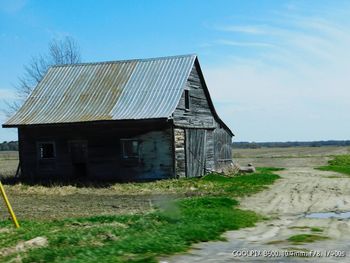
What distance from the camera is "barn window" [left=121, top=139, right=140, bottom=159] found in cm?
2830

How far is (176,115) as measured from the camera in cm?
2823

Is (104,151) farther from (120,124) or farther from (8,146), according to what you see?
(8,146)

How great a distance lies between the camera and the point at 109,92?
30.2 metres

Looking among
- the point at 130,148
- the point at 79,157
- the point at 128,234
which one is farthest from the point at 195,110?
the point at 128,234

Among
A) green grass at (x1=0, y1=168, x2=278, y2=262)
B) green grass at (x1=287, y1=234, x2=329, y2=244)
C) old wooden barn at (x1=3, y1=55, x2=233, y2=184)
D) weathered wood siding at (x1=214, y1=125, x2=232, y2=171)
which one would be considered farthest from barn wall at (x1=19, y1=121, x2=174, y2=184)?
green grass at (x1=287, y1=234, x2=329, y2=244)

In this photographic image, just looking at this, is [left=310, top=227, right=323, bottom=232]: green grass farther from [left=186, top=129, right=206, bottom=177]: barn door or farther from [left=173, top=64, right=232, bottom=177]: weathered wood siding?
[left=186, top=129, right=206, bottom=177]: barn door

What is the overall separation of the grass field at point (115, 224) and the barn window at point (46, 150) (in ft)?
22.9

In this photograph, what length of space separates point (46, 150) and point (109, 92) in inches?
191

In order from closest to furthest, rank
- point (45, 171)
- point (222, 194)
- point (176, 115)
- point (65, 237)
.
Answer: point (65, 237)
point (222, 194)
point (176, 115)
point (45, 171)

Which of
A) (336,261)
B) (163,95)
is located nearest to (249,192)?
(163,95)

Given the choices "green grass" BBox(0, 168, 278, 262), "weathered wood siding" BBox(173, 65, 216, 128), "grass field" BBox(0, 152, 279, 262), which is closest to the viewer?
"green grass" BBox(0, 168, 278, 262)

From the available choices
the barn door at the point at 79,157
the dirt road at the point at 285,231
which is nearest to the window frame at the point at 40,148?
the barn door at the point at 79,157

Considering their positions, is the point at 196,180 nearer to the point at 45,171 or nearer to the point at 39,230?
the point at 45,171

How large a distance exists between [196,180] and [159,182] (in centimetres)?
198
